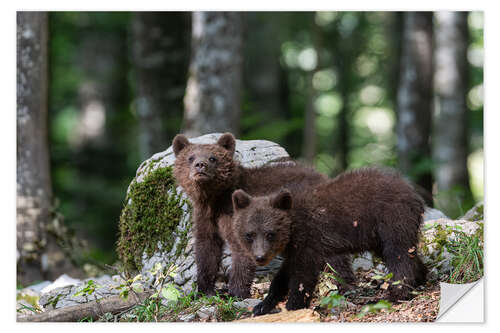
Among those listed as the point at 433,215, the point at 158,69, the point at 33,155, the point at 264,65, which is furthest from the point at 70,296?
the point at 264,65

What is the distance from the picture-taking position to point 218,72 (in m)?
10.3

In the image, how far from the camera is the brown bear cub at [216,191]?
240 inches

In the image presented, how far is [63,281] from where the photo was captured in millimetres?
8062

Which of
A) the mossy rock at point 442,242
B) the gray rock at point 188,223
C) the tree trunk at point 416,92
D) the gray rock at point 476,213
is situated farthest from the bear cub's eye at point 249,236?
the tree trunk at point 416,92

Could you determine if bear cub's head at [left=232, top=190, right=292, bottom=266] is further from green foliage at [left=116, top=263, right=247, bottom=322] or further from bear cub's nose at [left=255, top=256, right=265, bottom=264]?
green foliage at [left=116, top=263, right=247, bottom=322]

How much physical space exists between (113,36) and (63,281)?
13.9 metres

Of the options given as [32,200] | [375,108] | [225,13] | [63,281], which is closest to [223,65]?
[225,13]

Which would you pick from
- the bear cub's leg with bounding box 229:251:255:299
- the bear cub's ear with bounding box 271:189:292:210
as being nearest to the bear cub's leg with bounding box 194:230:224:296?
the bear cub's leg with bounding box 229:251:255:299

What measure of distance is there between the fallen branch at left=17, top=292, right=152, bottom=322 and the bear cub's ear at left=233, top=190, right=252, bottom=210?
65.8 inches

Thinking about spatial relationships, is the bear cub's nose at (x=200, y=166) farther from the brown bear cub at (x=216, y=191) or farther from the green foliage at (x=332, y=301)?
the green foliage at (x=332, y=301)

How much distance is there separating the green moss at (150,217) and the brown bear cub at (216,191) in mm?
671

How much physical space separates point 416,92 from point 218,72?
4.50 metres

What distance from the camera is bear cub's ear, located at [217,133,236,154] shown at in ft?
21.2

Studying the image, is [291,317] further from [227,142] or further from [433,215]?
[433,215]
